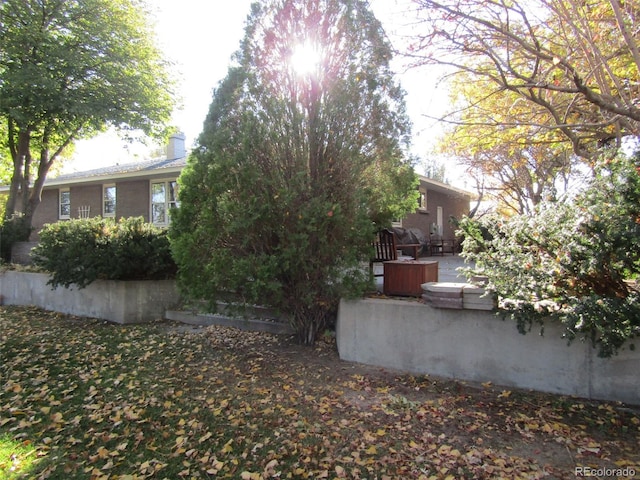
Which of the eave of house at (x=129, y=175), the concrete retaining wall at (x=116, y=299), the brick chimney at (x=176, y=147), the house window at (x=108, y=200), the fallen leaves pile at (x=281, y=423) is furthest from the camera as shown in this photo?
the brick chimney at (x=176, y=147)

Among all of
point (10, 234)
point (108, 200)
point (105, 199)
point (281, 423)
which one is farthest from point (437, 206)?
point (281, 423)

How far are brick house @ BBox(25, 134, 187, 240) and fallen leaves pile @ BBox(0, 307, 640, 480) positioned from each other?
36.3 feet

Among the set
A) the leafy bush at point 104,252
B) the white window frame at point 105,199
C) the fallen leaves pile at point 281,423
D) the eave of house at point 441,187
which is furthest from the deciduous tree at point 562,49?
the white window frame at point 105,199

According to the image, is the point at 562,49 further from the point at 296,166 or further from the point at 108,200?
the point at 108,200

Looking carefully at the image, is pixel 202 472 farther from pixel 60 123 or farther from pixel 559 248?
pixel 60 123

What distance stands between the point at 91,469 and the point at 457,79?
7333 mm

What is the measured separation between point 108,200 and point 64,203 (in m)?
2.80

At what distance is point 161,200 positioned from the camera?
15938 mm

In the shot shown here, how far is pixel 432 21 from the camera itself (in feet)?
16.1

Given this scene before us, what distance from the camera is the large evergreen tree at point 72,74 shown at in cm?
1110

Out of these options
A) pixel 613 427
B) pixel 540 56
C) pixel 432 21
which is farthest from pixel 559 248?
pixel 432 21

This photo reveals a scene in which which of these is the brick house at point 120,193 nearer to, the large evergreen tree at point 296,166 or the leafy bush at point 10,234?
the leafy bush at point 10,234

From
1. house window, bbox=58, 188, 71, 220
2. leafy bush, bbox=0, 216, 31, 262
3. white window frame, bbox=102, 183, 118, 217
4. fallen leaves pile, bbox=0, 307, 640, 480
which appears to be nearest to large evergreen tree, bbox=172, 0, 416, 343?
fallen leaves pile, bbox=0, 307, 640, 480

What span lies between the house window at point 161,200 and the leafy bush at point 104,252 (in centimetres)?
836
